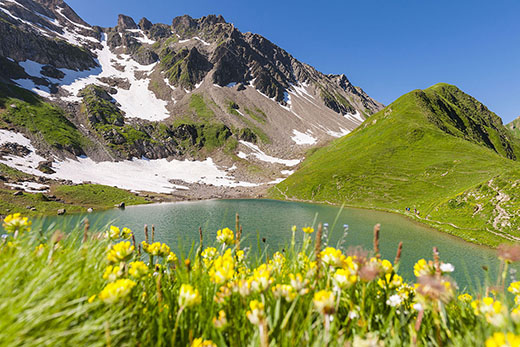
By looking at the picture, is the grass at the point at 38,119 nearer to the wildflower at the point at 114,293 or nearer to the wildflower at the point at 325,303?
the wildflower at the point at 114,293

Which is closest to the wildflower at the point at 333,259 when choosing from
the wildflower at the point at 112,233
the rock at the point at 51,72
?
the wildflower at the point at 112,233

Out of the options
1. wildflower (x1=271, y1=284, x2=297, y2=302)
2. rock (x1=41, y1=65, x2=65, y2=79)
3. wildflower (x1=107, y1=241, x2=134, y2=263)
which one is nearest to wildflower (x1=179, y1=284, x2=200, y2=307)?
wildflower (x1=271, y1=284, x2=297, y2=302)

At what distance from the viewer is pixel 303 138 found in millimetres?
178875

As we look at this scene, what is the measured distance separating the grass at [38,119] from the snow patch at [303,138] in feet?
448

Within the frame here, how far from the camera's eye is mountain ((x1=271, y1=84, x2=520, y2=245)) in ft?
100

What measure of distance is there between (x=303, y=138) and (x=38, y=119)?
535 ft

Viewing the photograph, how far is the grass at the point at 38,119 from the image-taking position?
10306 centimetres

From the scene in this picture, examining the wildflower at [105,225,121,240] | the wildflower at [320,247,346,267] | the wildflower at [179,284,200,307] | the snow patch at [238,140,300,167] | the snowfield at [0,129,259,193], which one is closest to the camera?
the wildflower at [179,284,200,307]

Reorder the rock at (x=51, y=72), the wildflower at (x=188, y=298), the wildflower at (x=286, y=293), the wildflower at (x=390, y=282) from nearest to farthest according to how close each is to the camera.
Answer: the wildflower at (x=188, y=298) → the wildflower at (x=286, y=293) → the wildflower at (x=390, y=282) → the rock at (x=51, y=72)

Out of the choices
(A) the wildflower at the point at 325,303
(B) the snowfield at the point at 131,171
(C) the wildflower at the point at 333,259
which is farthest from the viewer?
(B) the snowfield at the point at 131,171

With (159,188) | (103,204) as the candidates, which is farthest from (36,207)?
(159,188)

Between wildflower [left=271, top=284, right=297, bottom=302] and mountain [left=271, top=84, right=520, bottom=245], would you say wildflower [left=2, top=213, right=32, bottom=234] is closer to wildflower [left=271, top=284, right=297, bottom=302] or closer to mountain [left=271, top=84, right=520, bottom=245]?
wildflower [left=271, top=284, right=297, bottom=302]

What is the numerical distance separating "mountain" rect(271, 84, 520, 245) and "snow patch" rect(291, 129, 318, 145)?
6781 cm

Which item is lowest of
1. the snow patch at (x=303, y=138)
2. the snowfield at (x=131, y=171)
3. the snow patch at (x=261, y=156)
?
the snowfield at (x=131, y=171)
